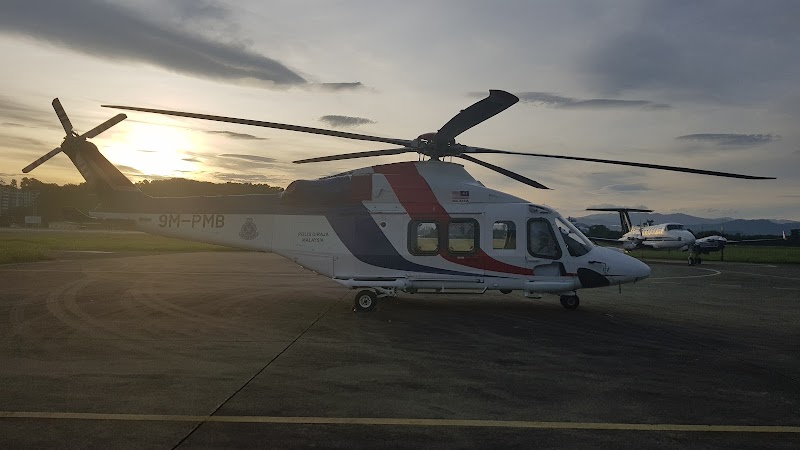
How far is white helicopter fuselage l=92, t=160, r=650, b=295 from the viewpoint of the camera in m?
13.1

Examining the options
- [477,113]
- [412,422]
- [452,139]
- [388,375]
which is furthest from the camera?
[452,139]

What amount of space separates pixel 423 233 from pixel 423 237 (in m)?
0.10

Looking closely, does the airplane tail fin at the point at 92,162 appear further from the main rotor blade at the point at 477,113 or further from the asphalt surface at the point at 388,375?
the main rotor blade at the point at 477,113

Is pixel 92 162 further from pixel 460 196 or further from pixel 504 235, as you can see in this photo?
pixel 504 235

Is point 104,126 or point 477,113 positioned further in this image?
point 104,126

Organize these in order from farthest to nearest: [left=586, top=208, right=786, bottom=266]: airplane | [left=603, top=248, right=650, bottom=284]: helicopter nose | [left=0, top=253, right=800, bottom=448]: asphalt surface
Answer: [left=586, top=208, right=786, bottom=266]: airplane, [left=603, top=248, right=650, bottom=284]: helicopter nose, [left=0, top=253, right=800, bottom=448]: asphalt surface

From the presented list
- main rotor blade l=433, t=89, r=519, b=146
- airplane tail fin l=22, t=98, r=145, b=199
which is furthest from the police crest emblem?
main rotor blade l=433, t=89, r=519, b=146

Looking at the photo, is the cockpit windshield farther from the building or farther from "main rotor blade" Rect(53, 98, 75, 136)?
the building

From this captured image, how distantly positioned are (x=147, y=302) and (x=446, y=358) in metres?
8.94

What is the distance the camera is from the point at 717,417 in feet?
18.4

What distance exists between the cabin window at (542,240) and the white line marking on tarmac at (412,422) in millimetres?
7905

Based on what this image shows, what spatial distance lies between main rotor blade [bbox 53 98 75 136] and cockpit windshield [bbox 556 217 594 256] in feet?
44.5

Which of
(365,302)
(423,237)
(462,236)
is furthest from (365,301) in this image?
(462,236)

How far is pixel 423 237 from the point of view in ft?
43.3
